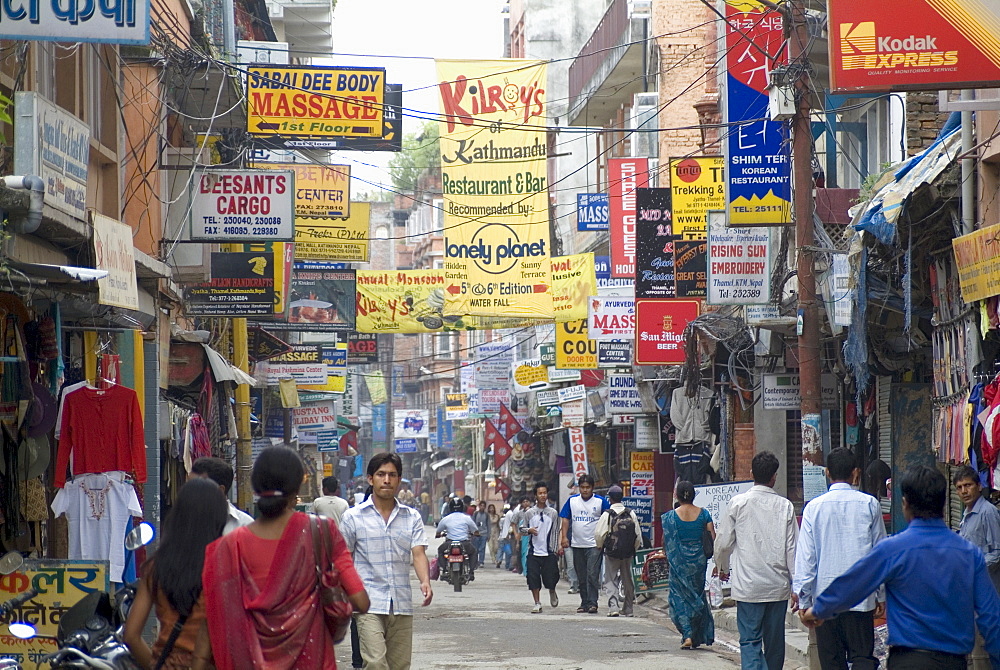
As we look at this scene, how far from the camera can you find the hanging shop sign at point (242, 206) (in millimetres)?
16047

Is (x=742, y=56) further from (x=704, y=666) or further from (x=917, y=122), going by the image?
(x=704, y=666)

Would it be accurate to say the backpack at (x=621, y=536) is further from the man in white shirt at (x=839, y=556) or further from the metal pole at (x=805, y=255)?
the man in white shirt at (x=839, y=556)

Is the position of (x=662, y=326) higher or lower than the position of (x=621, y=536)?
higher

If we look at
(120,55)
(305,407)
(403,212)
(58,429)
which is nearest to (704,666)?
(58,429)

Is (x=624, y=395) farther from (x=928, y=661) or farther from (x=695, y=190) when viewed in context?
(x=928, y=661)

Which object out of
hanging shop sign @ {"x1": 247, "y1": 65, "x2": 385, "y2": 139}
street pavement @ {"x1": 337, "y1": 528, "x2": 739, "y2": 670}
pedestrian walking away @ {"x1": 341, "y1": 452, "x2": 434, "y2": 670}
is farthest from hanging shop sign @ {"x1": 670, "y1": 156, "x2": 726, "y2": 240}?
pedestrian walking away @ {"x1": 341, "y1": 452, "x2": 434, "y2": 670}

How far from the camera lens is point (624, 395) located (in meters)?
27.1

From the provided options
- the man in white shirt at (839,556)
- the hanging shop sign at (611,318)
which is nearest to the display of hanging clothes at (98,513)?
the man in white shirt at (839,556)

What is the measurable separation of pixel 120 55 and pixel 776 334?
9.73m

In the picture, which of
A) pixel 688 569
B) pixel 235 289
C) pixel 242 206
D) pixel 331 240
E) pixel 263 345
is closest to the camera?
pixel 688 569

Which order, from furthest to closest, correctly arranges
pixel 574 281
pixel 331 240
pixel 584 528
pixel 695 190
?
pixel 331 240 → pixel 574 281 → pixel 695 190 → pixel 584 528

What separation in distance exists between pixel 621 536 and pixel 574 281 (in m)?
6.26

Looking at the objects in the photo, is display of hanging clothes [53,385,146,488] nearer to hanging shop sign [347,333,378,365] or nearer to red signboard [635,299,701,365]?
red signboard [635,299,701,365]

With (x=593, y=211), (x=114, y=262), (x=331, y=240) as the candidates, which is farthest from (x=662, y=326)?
(x=114, y=262)
